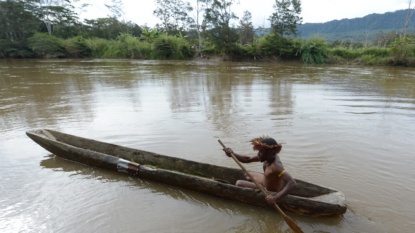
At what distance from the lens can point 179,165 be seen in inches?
122

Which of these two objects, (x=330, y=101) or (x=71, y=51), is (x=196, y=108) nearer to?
(x=330, y=101)

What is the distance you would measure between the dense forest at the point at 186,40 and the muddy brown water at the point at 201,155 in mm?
13007

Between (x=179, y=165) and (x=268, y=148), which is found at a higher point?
(x=268, y=148)

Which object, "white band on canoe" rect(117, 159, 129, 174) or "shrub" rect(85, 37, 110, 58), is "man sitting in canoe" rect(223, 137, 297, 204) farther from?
"shrub" rect(85, 37, 110, 58)

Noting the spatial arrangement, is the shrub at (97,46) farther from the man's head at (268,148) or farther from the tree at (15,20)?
the man's head at (268,148)

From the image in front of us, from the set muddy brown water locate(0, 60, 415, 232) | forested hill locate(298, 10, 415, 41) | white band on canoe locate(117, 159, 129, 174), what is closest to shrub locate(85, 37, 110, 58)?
muddy brown water locate(0, 60, 415, 232)

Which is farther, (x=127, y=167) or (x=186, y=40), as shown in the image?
(x=186, y=40)

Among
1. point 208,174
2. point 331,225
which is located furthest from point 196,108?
point 331,225

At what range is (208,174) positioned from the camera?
293 cm

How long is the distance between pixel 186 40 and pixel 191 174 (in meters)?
24.7

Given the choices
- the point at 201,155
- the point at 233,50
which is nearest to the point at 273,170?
the point at 201,155

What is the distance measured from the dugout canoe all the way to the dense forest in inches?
729

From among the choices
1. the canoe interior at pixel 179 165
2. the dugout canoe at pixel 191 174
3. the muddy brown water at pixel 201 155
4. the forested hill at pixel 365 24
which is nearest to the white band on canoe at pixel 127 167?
the dugout canoe at pixel 191 174

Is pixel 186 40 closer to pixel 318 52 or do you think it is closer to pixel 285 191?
pixel 318 52
